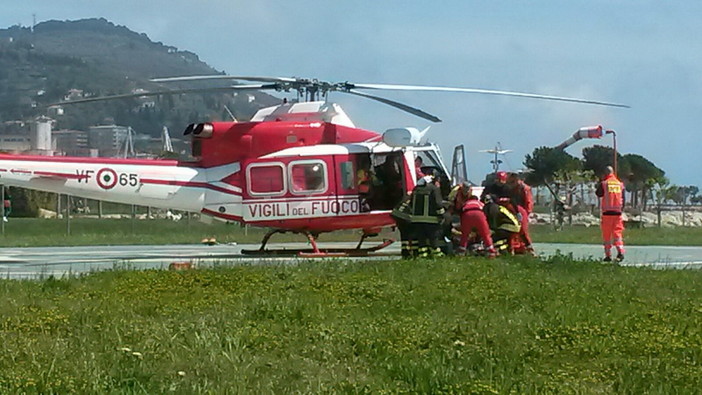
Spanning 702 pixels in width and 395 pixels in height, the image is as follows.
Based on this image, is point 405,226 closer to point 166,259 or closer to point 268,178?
point 268,178

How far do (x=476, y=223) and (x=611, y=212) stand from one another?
251 cm

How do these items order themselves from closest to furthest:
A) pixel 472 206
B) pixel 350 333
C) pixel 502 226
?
pixel 350 333, pixel 472 206, pixel 502 226

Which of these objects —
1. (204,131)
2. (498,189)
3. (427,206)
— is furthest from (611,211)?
(204,131)

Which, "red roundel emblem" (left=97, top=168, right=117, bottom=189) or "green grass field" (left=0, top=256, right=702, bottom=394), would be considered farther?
"red roundel emblem" (left=97, top=168, right=117, bottom=189)

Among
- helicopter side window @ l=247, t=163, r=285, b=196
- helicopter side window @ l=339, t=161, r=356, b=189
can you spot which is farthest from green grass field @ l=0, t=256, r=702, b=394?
helicopter side window @ l=339, t=161, r=356, b=189

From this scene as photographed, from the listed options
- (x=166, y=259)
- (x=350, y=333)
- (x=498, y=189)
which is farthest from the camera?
(x=166, y=259)

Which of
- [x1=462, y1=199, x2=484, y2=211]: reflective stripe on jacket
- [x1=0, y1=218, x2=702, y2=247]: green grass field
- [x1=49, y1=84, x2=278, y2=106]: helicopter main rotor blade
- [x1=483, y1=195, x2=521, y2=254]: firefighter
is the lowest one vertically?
[x1=0, y1=218, x2=702, y2=247]: green grass field

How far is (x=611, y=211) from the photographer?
16062mm

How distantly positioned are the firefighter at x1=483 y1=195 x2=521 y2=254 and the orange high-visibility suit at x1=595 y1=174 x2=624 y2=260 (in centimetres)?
149

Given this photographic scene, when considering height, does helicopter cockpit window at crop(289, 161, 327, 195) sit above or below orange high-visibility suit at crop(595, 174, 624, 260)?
above

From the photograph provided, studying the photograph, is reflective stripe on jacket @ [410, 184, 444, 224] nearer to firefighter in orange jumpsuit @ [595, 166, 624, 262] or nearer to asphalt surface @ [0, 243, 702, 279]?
asphalt surface @ [0, 243, 702, 279]

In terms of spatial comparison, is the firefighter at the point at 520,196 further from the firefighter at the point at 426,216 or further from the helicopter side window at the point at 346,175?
the helicopter side window at the point at 346,175

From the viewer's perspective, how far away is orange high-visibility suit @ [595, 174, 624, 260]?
15961 mm

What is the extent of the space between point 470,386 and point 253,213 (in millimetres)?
12324
